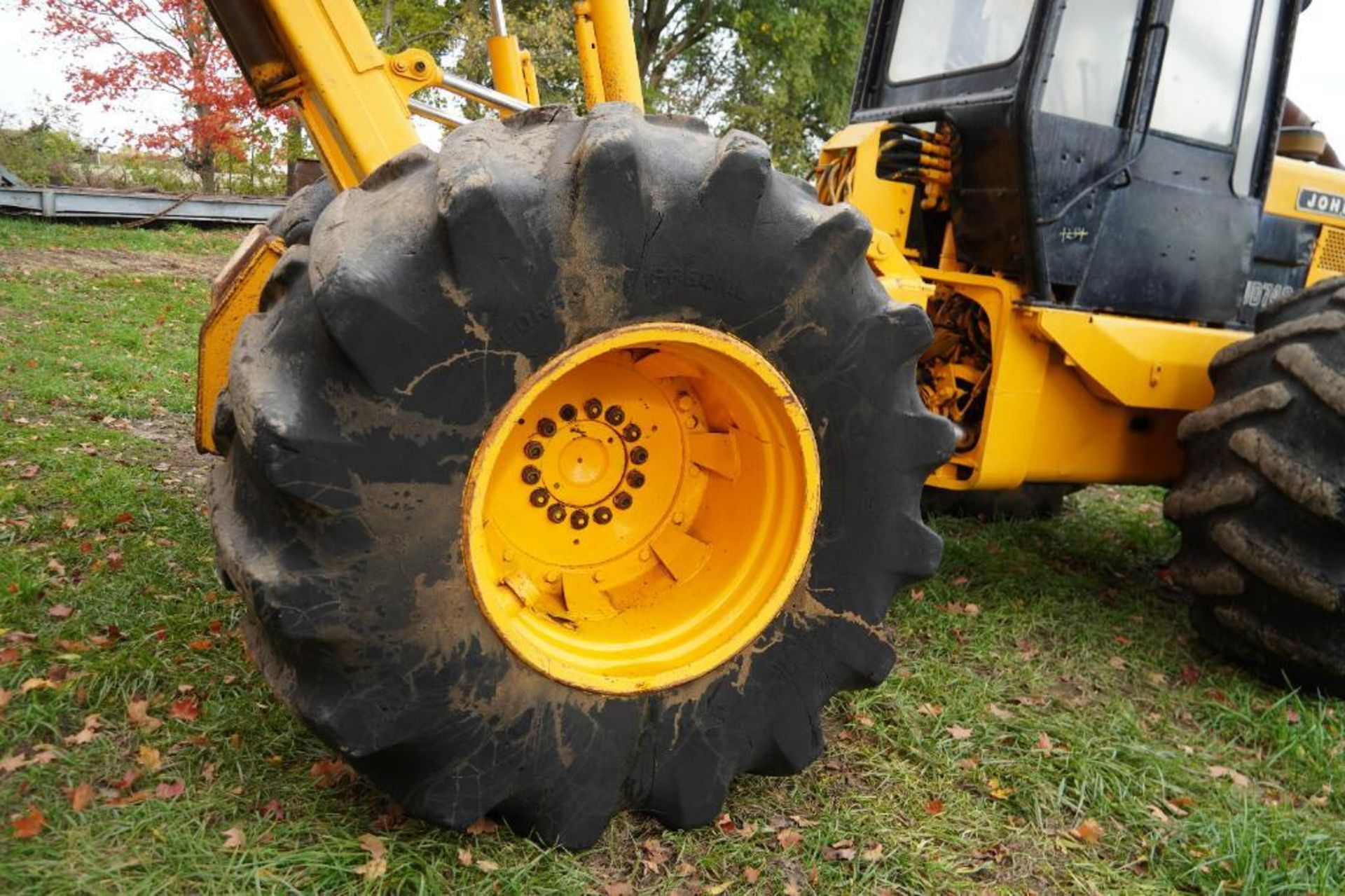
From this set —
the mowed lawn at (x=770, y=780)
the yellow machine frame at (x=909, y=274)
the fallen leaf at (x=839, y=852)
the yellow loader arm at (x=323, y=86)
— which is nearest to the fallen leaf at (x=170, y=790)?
the mowed lawn at (x=770, y=780)

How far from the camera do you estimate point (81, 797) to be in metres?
2.34

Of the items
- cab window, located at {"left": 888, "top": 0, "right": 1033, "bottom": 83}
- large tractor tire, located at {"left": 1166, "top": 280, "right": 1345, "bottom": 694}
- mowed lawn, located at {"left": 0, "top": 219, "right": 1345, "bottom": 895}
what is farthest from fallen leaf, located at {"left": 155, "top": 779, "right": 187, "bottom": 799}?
cab window, located at {"left": 888, "top": 0, "right": 1033, "bottom": 83}

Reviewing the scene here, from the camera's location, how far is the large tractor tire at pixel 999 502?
5309 mm

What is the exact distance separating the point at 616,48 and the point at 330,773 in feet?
7.52

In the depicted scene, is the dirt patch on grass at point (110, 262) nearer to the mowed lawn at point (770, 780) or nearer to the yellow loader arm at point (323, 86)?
the mowed lawn at point (770, 780)

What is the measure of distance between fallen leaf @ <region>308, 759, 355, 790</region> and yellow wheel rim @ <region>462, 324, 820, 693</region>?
598mm

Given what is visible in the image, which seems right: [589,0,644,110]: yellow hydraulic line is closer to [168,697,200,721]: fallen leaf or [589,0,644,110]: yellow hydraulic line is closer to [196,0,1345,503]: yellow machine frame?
[196,0,1345,503]: yellow machine frame

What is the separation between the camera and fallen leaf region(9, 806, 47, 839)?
2.19 meters

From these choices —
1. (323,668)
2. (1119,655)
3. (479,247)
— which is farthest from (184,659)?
(1119,655)

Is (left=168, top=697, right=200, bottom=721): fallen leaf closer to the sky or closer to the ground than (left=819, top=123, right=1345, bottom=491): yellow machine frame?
closer to the ground

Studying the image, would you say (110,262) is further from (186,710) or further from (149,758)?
(149,758)

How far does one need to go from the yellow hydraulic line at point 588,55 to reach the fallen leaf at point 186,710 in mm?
2140

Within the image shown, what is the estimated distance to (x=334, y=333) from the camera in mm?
1942

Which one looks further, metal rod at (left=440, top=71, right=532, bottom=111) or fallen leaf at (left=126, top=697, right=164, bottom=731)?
metal rod at (left=440, top=71, right=532, bottom=111)
